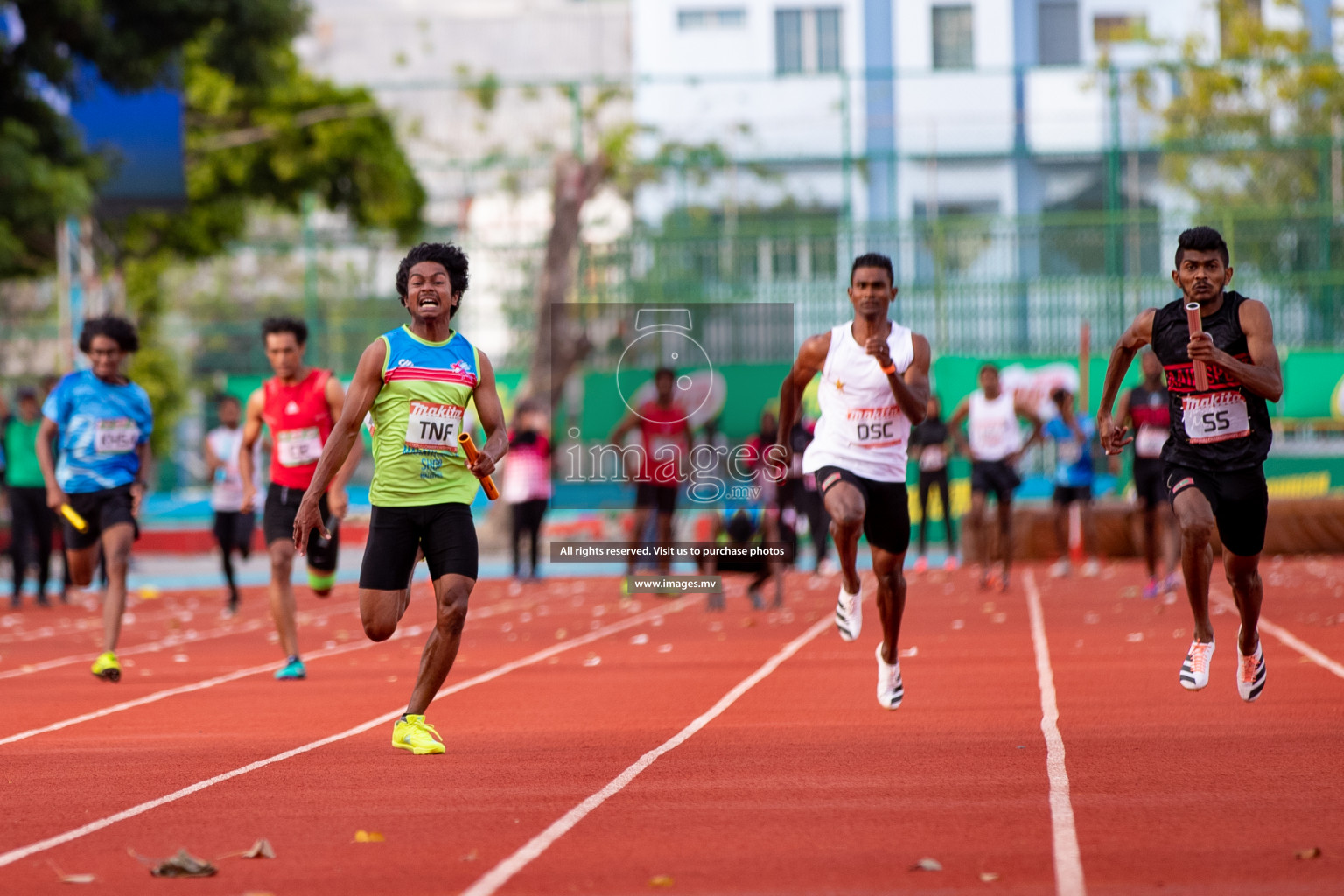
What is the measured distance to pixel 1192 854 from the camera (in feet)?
17.5

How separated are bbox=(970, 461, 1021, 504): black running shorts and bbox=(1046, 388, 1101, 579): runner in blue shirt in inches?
28.5

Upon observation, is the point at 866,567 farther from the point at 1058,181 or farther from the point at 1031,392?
the point at 1058,181

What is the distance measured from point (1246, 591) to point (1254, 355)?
1.13m

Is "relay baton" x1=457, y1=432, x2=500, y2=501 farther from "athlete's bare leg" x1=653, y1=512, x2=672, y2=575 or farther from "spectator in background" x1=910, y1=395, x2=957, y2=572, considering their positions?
"spectator in background" x1=910, y1=395, x2=957, y2=572

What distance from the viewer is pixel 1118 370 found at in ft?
27.6

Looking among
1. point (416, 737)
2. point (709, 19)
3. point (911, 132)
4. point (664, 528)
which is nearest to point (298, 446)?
point (416, 737)

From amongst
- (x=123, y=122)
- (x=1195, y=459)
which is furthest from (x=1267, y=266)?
(x=1195, y=459)

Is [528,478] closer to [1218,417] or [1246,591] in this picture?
[1246,591]

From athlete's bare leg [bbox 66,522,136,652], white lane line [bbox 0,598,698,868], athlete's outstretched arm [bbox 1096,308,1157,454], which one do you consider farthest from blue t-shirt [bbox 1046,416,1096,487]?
athlete's bare leg [bbox 66,522,136,652]

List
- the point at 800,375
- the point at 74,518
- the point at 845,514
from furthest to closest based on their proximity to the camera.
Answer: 1. the point at 74,518
2. the point at 800,375
3. the point at 845,514

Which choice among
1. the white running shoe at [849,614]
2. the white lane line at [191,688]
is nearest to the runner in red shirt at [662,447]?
the white lane line at [191,688]

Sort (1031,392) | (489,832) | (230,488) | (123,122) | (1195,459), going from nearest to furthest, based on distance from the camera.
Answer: (489,832) → (1195,459) → (230,488) → (123,122) → (1031,392)

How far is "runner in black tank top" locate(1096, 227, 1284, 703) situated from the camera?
796cm

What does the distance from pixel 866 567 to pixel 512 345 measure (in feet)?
27.4
